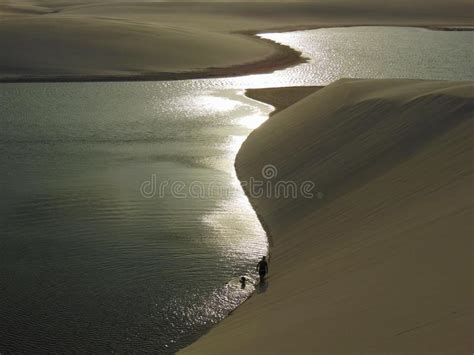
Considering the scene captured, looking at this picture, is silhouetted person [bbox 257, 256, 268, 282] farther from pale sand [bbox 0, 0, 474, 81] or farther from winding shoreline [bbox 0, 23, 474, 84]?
pale sand [bbox 0, 0, 474, 81]

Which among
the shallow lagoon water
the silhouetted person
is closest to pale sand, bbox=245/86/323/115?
the shallow lagoon water

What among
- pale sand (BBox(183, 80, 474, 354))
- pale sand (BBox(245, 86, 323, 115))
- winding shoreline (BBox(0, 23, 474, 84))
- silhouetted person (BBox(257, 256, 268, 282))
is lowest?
winding shoreline (BBox(0, 23, 474, 84))

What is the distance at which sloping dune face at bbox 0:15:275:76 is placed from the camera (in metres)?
31.3

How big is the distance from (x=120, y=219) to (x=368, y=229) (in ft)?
15.5

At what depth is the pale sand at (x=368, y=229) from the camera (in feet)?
22.7

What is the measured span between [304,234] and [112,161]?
671 cm

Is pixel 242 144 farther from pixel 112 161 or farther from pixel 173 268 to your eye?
pixel 173 268

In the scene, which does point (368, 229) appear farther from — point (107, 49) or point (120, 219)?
point (107, 49)

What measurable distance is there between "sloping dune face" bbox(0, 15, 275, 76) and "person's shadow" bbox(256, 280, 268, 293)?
22.0 m

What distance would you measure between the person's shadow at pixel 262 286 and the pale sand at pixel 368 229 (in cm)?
15

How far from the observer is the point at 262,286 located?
9.92 meters

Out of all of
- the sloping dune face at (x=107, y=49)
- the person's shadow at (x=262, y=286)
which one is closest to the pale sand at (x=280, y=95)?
the sloping dune face at (x=107, y=49)

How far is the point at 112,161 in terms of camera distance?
16672 millimetres

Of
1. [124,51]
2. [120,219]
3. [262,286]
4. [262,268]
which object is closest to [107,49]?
[124,51]
